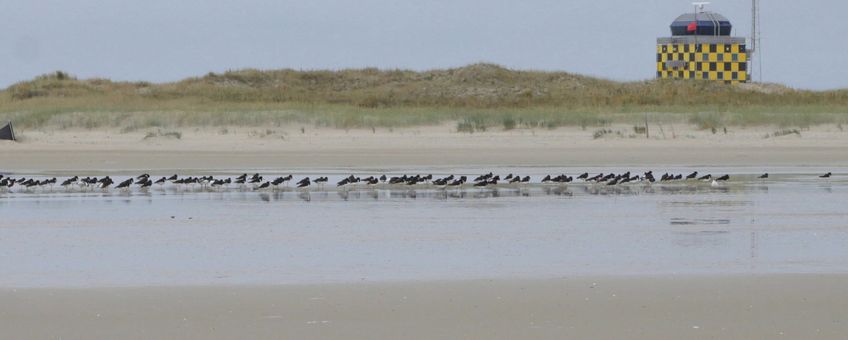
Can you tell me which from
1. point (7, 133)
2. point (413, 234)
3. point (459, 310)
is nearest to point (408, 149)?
point (7, 133)

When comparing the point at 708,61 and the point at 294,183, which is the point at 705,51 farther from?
the point at 294,183

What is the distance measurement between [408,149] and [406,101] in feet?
33.9

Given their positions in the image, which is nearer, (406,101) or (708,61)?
(406,101)

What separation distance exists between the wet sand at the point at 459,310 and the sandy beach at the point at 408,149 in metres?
14.9

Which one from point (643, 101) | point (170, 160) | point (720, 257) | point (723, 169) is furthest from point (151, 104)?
point (720, 257)

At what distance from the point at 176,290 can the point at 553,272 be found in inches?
109

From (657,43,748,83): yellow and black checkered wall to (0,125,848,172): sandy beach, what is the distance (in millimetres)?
15133

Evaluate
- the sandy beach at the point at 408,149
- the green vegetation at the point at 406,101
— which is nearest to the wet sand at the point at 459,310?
the sandy beach at the point at 408,149

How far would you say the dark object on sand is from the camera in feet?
93.3

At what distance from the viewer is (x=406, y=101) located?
3788 cm

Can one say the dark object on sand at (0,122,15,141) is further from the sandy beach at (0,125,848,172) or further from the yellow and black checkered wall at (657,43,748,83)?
the yellow and black checkered wall at (657,43,748,83)

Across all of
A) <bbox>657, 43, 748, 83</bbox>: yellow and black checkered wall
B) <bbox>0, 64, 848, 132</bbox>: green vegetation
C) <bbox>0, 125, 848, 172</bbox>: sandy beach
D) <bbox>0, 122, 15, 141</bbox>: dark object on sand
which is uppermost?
<bbox>657, 43, 748, 83</bbox>: yellow and black checkered wall

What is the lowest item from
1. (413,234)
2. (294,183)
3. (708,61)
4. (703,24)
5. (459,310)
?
(459,310)

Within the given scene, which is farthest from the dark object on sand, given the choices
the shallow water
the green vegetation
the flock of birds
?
the shallow water
